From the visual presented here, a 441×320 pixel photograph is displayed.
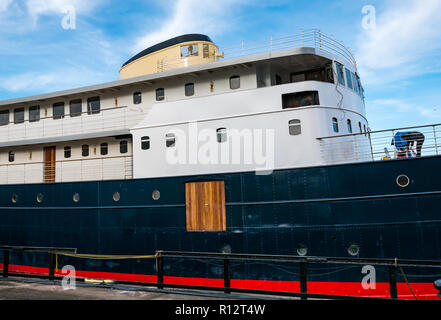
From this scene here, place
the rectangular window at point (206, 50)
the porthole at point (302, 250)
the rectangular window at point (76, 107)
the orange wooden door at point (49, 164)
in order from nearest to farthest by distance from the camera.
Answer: the porthole at point (302, 250)
the orange wooden door at point (49, 164)
the rectangular window at point (76, 107)
the rectangular window at point (206, 50)

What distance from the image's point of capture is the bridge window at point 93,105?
1468 cm

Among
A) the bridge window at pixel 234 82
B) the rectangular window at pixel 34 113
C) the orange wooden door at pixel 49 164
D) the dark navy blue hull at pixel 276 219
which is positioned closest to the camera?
the dark navy blue hull at pixel 276 219

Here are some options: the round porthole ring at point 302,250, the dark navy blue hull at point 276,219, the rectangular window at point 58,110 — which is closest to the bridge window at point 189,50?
the rectangular window at point 58,110

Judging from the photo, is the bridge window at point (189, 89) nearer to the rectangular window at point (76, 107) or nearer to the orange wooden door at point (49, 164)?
the rectangular window at point (76, 107)

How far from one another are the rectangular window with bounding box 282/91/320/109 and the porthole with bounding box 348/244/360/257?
4156 mm

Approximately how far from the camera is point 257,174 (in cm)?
1042

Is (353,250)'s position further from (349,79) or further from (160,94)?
(160,94)

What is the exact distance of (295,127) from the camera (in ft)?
35.3

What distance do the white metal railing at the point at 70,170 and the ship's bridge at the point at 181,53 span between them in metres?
4.65

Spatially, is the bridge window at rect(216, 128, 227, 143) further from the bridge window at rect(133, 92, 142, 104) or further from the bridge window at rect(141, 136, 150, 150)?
the bridge window at rect(133, 92, 142, 104)

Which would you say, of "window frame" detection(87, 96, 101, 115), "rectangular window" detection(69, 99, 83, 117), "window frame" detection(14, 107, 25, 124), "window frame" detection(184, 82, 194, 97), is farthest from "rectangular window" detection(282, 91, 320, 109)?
"window frame" detection(14, 107, 25, 124)
